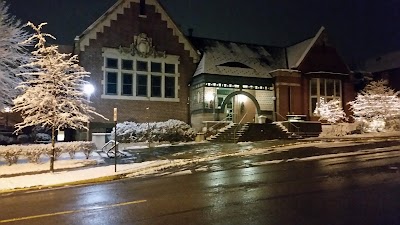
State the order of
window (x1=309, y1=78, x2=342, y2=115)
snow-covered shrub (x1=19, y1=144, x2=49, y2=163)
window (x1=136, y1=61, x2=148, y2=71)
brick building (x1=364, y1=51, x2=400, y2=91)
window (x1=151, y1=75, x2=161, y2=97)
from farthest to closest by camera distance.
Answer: brick building (x1=364, y1=51, x2=400, y2=91) → window (x1=309, y1=78, x2=342, y2=115) → window (x1=151, y1=75, x2=161, y2=97) → window (x1=136, y1=61, x2=148, y2=71) → snow-covered shrub (x1=19, y1=144, x2=49, y2=163)

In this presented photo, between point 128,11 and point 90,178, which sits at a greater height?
point 128,11

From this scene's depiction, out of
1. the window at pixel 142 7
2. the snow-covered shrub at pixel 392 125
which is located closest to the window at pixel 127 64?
the window at pixel 142 7

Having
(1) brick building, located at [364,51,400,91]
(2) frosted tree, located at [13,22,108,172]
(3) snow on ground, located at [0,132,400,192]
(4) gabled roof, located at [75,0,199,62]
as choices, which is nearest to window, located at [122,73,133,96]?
(4) gabled roof, located at [75,0,199,62]

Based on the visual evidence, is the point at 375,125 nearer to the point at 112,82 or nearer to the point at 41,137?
the point at 112,82

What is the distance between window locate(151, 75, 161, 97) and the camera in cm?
3312

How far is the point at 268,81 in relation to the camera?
113ft

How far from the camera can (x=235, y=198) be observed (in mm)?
9258

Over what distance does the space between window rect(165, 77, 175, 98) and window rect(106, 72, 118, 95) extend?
4.42 metres

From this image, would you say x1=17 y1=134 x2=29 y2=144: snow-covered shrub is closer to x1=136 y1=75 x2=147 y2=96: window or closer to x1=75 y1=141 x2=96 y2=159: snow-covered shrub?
x1=136 y1=75 x2=147 y2=96: window

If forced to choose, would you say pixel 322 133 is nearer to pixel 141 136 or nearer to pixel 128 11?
pixel 141 136

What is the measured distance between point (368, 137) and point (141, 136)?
52.7 ft

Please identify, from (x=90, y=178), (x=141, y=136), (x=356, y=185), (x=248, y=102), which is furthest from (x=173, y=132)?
(x=356, y=185)

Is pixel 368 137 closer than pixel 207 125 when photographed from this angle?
Yes

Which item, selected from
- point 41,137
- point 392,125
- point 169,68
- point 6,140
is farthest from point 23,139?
point 392,125
